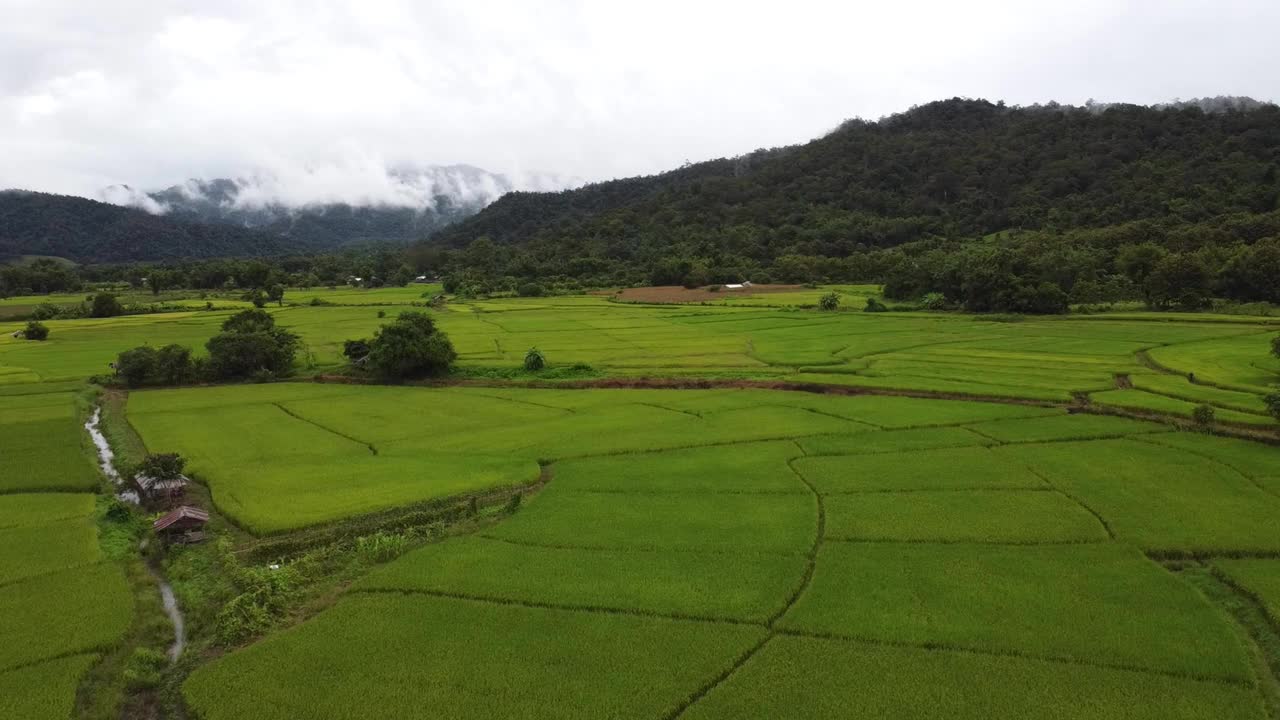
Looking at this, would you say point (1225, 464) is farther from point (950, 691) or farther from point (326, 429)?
point (326, 429)

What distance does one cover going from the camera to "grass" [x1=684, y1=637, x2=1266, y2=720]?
1214cm

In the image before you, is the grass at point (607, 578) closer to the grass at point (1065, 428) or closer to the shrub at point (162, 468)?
the shrub at point (162, 468)

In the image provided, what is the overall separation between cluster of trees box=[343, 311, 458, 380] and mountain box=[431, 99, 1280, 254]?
87.2 m

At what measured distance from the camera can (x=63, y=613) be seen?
52.7ft

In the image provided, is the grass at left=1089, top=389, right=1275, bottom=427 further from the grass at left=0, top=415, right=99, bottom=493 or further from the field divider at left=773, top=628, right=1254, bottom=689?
the grass at left=0, top=415, right=99, bottom=493

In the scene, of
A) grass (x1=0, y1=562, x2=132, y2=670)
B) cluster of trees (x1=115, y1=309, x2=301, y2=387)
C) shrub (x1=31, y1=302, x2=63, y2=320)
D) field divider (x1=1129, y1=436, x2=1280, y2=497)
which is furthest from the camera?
shrub (x1=31, y1=302, x2=63, y2=320)

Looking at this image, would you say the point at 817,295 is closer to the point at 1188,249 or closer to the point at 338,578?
the point at 1188,249

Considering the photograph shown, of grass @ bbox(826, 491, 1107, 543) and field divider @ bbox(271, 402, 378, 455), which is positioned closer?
grass @ bbox(826, 491, 1107, 543)

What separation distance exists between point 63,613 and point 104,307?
3104 inches

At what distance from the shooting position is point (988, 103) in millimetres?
197125

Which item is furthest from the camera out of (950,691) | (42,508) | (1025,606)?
(42,508)

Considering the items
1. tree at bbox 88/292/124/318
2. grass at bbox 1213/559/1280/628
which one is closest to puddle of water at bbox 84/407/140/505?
grass at bbox 1213/559/1280/628


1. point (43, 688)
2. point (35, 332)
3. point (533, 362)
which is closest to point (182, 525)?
point (43, 688)

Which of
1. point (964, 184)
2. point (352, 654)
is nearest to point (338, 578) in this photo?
point (352, 654)
